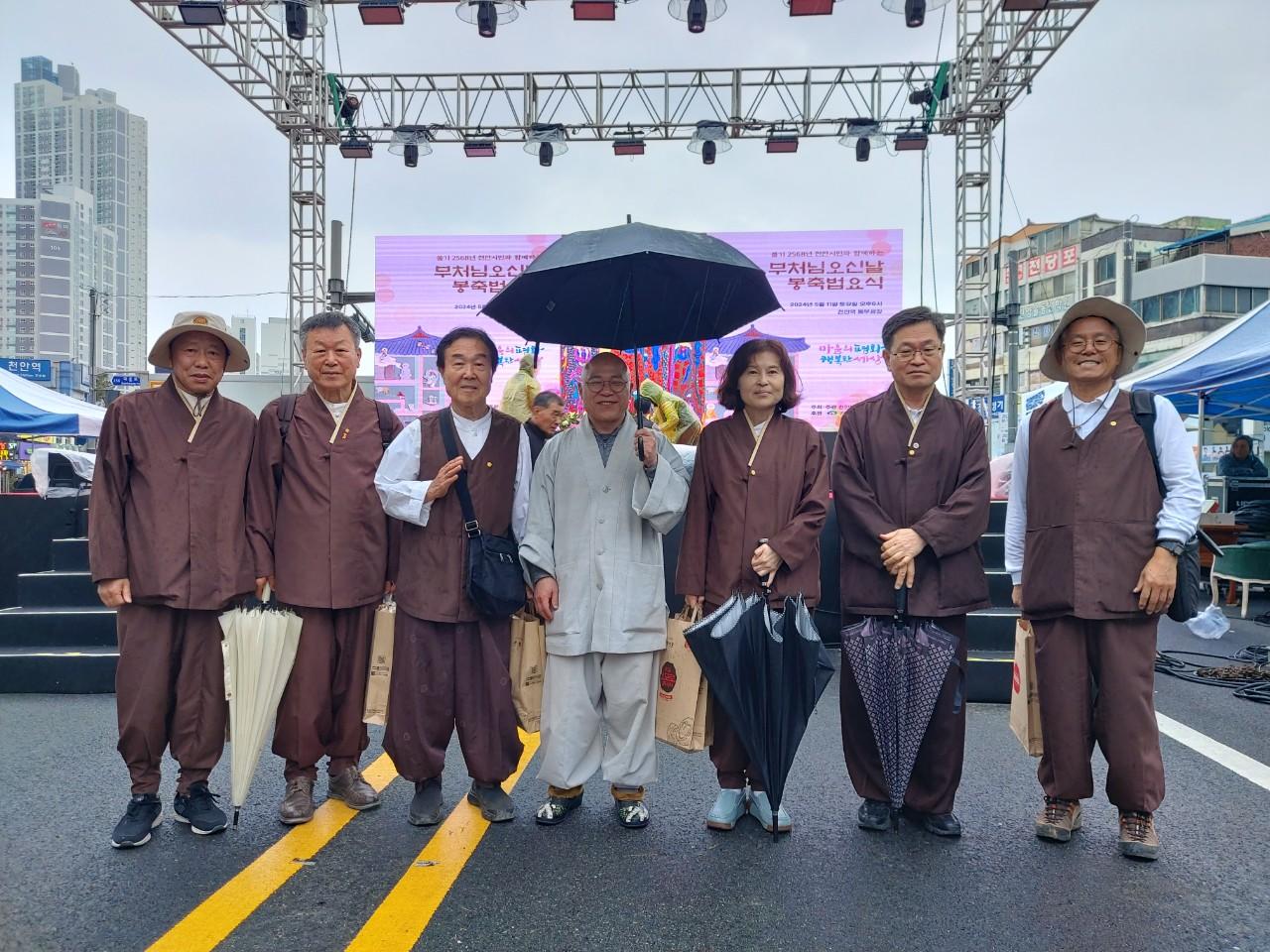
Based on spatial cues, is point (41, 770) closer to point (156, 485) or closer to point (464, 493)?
point (156, 485)

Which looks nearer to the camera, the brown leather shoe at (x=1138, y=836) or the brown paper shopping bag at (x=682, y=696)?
the brown leather shoe at (x=1138, y=836)

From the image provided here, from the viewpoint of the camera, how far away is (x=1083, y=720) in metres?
3.01

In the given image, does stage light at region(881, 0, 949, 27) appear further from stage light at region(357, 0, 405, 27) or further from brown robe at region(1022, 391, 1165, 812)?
brown robe at region(1022, 391, 1165, 812)

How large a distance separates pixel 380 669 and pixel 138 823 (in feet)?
2.94

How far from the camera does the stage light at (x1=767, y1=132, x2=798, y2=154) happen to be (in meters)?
11.7

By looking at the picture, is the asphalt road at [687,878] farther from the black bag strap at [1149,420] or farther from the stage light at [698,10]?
the stage light at [698,10]

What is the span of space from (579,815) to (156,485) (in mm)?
1869

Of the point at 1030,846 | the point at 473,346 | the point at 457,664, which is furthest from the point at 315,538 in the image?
the point at 1030,846

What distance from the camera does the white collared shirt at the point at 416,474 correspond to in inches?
122

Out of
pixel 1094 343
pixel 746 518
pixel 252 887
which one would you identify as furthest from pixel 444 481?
pixel 1094 343

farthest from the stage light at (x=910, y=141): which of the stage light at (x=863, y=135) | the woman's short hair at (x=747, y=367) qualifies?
the woman's short hair at (x=747, y=367)

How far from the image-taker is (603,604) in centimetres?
314

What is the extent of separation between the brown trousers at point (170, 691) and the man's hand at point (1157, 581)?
10.1 ft

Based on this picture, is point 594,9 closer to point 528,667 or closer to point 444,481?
point 444,481
